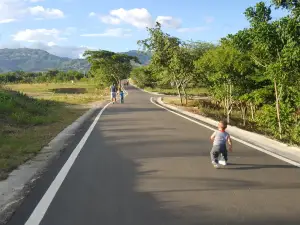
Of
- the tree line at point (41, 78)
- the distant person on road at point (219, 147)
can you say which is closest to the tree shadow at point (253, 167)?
the distant person on road at point (219, 147)

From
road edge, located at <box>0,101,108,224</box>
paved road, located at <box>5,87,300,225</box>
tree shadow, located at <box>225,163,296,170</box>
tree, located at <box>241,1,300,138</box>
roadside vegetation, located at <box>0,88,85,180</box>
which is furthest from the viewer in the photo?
tree, located at <box>241,1,300,138</box>

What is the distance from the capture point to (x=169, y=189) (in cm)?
606

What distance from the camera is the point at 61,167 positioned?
25.5 ft

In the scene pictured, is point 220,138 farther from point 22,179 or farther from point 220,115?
point 220,115

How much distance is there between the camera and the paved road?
4805 millimetres

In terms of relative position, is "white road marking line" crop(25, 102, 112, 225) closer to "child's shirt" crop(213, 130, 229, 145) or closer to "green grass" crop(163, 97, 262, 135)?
"child's shirt" crop(213, 130, 229, 145)

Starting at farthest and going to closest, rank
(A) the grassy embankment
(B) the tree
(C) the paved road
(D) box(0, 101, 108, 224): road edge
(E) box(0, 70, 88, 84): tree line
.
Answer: (E) box(0, 70, 88, 84): tree line → (A) the grassy embankment → (B) the tree → (D) box(0, 101, 108, 224): road edge → (C) the paved road

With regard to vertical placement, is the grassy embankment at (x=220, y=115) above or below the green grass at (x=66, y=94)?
below

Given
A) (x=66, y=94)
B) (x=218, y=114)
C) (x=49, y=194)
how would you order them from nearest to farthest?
(x=49, y=194)
(x=218, y=114)
(x=66, y=94)

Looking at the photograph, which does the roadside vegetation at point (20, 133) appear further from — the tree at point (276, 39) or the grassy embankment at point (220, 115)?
the grassy embankment at point (220, 115)

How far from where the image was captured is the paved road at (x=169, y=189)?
480cm

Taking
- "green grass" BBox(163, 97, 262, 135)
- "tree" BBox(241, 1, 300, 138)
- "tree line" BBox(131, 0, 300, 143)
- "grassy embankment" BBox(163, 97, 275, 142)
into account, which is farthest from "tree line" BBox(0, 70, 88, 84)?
"tree" BBox(241, 1, 300, 138)

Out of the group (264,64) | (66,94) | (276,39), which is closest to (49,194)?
(276,39)

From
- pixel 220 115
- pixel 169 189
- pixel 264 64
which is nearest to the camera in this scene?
pixel 169 189
